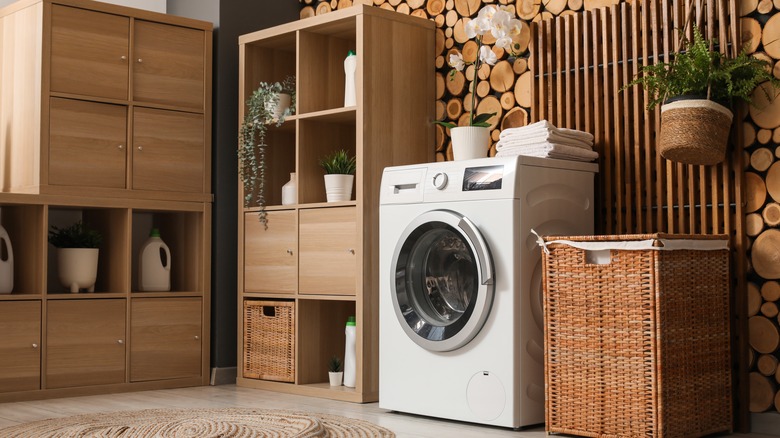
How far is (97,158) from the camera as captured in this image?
4.42 metres

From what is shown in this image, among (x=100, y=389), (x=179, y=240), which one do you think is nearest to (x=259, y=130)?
(x=179, y=240)

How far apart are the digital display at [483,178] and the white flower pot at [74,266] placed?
1.88 meters

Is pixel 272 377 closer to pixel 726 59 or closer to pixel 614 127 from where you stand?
pixel 614 127

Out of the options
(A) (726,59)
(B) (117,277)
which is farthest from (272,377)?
(A) (726,59)

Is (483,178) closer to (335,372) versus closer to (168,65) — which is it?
(335,372)

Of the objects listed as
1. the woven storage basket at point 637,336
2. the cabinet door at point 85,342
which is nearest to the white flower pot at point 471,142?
the woven storage basket at point 637,336

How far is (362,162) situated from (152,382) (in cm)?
145

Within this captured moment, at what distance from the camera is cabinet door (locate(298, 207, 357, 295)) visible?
4191mm

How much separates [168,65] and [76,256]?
3.30 feet

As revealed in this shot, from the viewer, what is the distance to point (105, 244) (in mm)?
4582

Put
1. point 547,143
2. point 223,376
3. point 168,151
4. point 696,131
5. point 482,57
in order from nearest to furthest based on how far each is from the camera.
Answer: point 696,131 < point 547,143 < point 482,57 < point 168,151 < point 223,376

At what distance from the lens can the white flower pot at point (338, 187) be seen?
14.1 ft

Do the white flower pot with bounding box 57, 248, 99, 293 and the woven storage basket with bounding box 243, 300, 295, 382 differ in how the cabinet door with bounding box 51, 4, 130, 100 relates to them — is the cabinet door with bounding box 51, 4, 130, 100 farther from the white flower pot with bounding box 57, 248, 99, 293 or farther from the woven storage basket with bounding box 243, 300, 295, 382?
the woven storage basket with bounding box 243, 300, 295, 382

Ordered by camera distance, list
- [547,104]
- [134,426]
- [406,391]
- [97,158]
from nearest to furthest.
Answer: [134,426] < [406,391] < [547,104] < [97,158]
